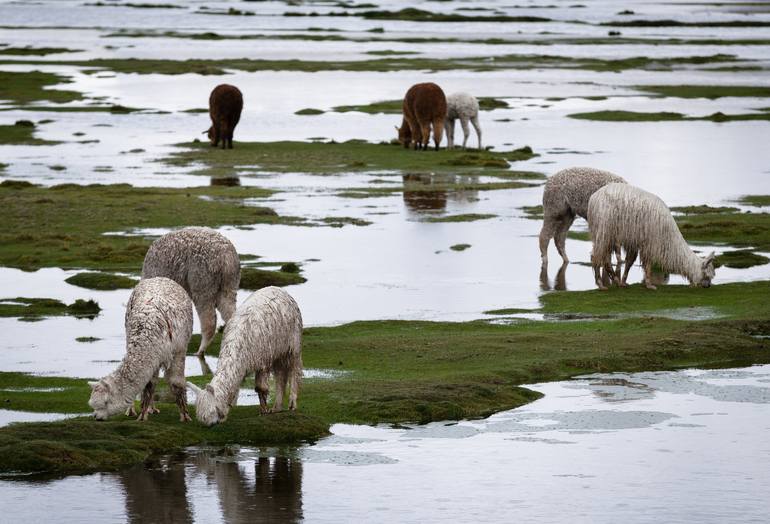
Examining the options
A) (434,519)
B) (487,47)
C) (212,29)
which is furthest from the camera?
(212,29)

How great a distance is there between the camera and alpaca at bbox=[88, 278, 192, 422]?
13.1m

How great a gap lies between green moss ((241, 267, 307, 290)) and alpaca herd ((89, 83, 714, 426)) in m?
4.24

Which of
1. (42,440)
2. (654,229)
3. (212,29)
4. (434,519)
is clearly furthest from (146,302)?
→ (212,29)

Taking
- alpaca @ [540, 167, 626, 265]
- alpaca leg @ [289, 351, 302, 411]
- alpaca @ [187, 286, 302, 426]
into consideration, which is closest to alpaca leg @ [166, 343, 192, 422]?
alpaca @ [187, 286, 302, 426]

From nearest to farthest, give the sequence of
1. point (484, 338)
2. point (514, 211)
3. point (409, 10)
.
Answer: point (484, 338)
point (514, 211)
point (409, 10)

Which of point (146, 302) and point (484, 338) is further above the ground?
point (146, 302)

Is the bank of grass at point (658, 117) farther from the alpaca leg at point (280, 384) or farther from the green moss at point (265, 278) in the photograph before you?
the alpaca leg at point (280, 384)

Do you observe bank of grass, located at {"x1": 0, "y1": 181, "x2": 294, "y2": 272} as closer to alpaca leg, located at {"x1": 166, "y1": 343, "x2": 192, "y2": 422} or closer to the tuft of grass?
the tuft of grass

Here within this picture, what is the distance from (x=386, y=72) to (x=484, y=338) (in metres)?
64.2

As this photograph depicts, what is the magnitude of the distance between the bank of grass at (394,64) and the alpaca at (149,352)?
6631 cm

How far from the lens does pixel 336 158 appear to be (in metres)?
42.0

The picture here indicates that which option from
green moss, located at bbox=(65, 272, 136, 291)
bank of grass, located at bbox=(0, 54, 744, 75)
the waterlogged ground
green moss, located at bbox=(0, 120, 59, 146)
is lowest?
the waterlogged ground

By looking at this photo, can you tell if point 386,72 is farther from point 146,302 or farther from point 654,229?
point 146,302

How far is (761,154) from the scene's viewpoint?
4300 centimetres
